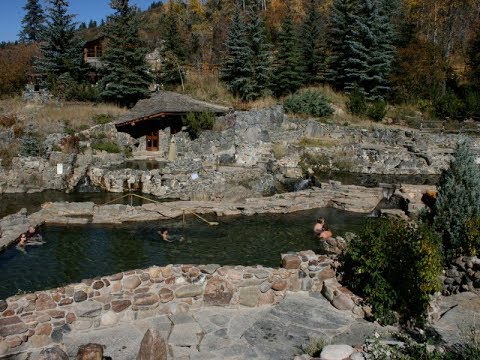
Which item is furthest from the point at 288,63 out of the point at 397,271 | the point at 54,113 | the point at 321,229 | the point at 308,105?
the point at 397,271

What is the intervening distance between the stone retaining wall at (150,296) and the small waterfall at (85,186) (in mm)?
16154

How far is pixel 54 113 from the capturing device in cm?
3027

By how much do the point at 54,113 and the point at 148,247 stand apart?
18571mm

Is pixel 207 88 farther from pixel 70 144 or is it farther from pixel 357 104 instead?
pixel 70 144

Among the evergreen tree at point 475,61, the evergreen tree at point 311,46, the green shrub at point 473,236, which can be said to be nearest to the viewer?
the green shrub at point 473,236

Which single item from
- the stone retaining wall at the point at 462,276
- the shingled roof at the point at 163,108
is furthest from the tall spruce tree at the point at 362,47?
the stone retaining wall at the point at 462,276

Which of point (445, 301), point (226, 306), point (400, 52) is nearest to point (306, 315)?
point (226, 306)

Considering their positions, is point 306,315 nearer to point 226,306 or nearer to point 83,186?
point 226,306

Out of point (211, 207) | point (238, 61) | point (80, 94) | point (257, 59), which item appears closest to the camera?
point (211, 207)

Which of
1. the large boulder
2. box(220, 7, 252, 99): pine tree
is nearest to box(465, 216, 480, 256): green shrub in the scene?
the large boulder

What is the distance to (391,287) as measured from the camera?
866cm

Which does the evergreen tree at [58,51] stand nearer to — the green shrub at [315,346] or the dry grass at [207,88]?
the dry grass at [207,88]

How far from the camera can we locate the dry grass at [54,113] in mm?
29016

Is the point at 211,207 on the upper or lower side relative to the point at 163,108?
lower
